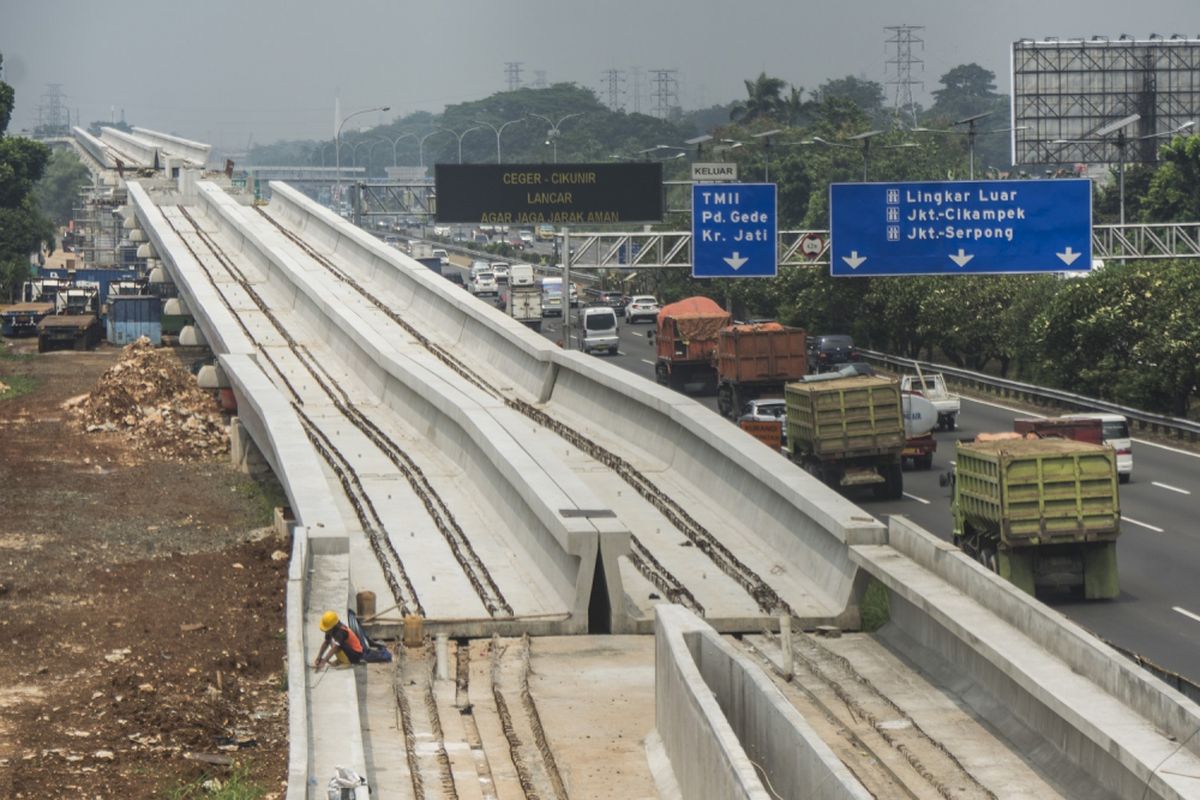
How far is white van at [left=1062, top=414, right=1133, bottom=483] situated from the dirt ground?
17787 mm

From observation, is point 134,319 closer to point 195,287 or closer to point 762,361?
point 195,287

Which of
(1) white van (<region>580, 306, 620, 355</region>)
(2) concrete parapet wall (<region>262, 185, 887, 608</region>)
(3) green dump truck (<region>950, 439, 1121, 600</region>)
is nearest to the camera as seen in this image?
(2) concrete parapet wall (<region>262, 185, 887, 608</region>)

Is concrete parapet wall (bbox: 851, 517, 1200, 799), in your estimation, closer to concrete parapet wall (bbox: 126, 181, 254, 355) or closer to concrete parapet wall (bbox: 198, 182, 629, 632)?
concrete parapet wall (bbox: 198, 182, 629, 632)

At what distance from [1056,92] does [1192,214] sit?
849cm

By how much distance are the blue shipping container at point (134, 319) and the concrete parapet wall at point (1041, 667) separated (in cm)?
6161

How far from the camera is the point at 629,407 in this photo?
3894 centimetres

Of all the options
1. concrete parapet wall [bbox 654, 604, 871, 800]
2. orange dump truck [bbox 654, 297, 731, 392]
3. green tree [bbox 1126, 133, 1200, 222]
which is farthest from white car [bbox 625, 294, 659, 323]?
concrete parapet wall [bbox 654, 604, 871, 800]

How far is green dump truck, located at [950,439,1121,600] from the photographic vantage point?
99.3 ft

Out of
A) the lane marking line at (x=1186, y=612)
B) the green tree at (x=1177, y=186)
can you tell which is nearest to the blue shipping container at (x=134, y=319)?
the green tree at (x=1177, y=186)

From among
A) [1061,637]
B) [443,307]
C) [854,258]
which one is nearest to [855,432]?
[854,258]

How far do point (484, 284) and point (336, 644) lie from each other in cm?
9476

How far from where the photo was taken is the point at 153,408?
52.2m

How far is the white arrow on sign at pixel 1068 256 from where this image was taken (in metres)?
49.6

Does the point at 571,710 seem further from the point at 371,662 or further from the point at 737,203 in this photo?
the point at 737,203
